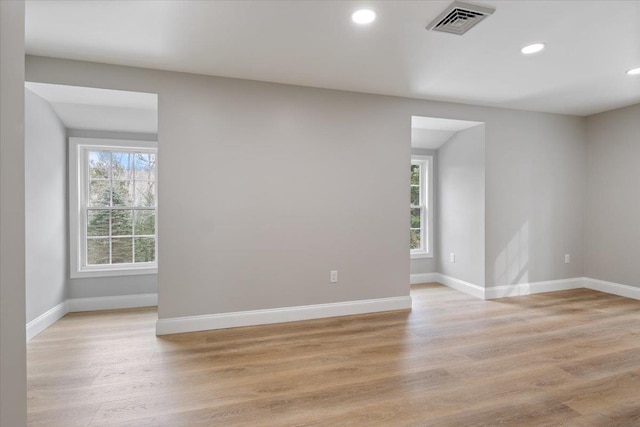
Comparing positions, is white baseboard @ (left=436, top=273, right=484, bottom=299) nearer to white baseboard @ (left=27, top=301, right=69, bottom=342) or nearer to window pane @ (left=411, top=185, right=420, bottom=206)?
window pane @ (left=411, top=185, right=420, bottom=206)

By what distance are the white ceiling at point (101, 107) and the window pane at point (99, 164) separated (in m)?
0.32

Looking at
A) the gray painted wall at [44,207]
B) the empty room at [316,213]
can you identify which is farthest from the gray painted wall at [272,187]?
the gray painted wall at [44,207]

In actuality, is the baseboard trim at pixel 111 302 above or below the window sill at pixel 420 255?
below

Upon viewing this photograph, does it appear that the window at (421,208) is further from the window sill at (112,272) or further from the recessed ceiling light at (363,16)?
the window sill at (112,272)

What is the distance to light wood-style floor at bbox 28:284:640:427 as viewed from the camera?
1902 mm

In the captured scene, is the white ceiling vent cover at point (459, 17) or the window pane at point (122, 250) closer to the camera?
the white ceiling vent cover at point (459, 17)

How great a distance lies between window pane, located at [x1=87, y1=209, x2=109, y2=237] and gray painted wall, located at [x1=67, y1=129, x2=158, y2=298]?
0.55 m

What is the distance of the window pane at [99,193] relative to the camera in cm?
391

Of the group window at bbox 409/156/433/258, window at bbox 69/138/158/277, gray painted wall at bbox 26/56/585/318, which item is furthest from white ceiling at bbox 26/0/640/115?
window at bbox 409/156/433/258

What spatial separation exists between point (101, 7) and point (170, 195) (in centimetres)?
154

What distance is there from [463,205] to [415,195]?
809mm

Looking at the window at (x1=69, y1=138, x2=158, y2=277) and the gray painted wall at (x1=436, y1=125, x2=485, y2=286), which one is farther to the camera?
the gray painted wall at (x1=436, y1=125, x2=485, y2=286)

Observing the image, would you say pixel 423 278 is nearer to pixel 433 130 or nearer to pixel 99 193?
pixel 433 130

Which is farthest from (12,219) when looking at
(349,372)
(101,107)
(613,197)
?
(613,197)
